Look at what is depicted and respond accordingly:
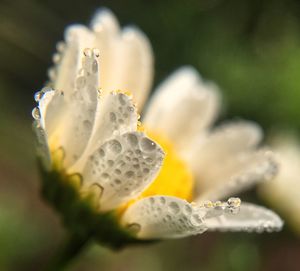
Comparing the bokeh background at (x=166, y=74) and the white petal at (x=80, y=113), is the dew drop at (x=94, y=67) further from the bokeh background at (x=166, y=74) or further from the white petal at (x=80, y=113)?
the bokeh background at (x=166, y=74)

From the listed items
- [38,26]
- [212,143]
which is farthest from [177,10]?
[212,143]

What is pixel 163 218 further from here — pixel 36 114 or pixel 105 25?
pixel 105 25

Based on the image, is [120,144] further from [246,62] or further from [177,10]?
[177,10]

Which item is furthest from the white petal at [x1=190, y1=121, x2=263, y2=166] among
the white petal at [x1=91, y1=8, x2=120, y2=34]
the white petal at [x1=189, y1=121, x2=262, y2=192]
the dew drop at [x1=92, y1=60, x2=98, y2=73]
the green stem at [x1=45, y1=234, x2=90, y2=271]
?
the dew drop at [x1=92, y1=60, x2=98, y2=73]

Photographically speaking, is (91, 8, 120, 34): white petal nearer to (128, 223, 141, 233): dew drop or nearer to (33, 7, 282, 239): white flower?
(33, 7, 282, 239): white flower

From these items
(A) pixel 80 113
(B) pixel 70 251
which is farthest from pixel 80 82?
(B) pixel 70 251

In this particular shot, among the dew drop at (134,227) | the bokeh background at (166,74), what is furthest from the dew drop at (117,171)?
the bokeh background at (166,74)
